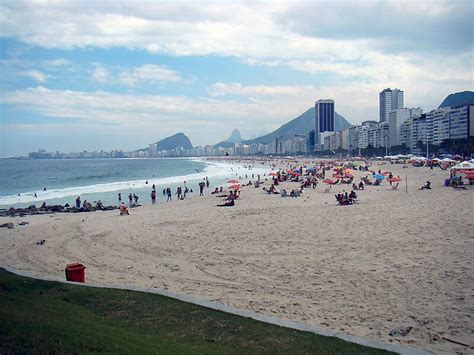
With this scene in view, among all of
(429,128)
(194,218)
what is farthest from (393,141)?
(194,218)

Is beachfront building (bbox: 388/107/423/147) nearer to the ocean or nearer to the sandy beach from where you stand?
the ocean

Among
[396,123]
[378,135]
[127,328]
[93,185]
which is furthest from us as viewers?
[378,135]

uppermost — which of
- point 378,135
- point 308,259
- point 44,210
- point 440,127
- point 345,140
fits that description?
point 440,127

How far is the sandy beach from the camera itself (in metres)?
7.34

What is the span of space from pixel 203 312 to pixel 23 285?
144 inches

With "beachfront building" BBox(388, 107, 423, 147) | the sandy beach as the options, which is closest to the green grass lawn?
the sandy beach

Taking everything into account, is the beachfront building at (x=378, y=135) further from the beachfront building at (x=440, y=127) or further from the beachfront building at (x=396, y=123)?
the beachfront building at (x=440, y=127)

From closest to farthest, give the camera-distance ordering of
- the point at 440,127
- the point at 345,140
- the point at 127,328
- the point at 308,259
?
the point at 127,328 < the point at 308,259 < the point at 440,127 < the point at 345,140

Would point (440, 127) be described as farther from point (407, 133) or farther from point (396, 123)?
point (396, 123)

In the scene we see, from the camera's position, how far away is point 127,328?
568 centimetres

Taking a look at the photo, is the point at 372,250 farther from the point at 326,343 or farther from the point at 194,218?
the point at 194,218

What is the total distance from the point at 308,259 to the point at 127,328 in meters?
6.41

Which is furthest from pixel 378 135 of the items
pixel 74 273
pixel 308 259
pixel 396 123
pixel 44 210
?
pixel 74 273

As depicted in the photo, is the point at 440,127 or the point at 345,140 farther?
the point at 345,140
